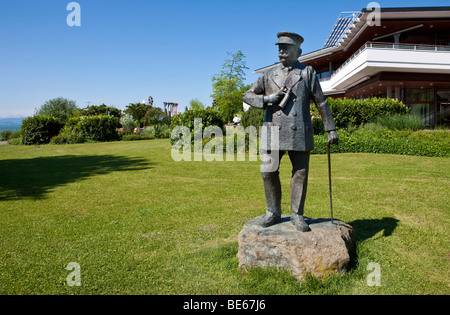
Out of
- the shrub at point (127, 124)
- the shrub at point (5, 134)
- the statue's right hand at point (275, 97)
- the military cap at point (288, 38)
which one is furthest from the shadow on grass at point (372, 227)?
the shrub at point (5, 134)

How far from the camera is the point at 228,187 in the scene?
8086 mm

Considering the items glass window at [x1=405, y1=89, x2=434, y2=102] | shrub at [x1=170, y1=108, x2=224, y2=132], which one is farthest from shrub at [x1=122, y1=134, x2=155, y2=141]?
glass window at [x1=405, y1=89, x2=434, y2=102]

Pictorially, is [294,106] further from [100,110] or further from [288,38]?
[100,110]

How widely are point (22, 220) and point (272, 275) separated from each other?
15.6 feet

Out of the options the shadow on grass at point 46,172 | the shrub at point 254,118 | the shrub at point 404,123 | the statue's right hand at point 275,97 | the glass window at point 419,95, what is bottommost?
the shadow on grass at point 46,172

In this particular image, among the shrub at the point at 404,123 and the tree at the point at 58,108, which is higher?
the tree at the point at 58,108

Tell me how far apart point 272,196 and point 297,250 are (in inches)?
30.7

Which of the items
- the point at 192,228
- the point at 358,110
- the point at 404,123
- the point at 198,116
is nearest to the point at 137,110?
the point at 198,116

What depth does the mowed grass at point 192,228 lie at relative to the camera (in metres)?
3.49

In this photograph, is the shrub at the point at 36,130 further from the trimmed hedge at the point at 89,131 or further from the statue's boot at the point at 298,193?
the statue's boot at the point at 298,193

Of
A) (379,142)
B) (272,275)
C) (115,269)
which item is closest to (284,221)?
(272,275)

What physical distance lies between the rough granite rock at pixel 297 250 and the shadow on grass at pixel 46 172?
594 cm


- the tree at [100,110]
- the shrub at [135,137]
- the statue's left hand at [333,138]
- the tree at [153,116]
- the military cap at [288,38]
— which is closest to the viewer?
the military cap at [288,38]

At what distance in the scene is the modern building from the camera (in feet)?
62.5
